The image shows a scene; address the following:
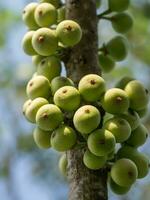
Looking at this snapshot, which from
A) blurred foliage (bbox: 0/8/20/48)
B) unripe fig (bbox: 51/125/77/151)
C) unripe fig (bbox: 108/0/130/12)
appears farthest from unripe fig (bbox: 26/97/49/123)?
blurred foliage (bbox: 0/8/20/48)

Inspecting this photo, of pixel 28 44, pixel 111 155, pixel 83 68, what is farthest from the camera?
pixel 28 44

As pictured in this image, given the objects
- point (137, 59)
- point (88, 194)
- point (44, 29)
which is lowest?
point (137, 59)

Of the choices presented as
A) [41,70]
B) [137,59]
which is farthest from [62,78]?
[137,59]

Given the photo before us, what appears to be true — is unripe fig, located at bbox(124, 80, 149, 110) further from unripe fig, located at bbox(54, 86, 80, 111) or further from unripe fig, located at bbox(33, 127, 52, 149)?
unripe fig, located at bbox(33, 127, 52, 149)

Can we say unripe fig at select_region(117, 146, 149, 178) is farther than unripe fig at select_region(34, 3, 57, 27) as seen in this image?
No

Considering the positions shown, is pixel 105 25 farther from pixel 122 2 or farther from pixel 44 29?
pixel 44 29

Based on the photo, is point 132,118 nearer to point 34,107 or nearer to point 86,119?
point 86,119

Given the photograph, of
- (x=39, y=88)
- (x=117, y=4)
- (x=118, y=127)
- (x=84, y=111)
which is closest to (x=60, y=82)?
(x=39, y=88)
